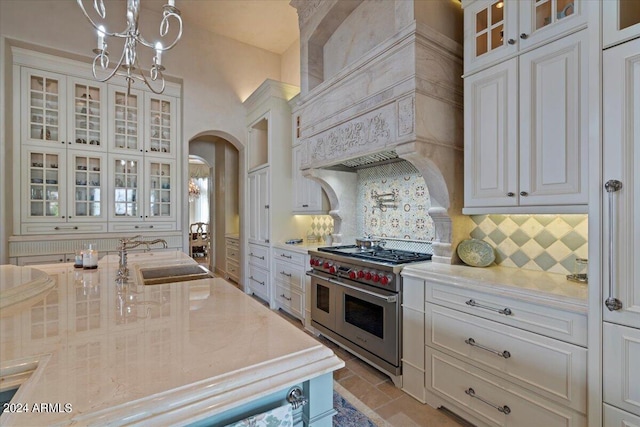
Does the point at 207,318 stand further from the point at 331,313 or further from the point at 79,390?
the point at 331,313

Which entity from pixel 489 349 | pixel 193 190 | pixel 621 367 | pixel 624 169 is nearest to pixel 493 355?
pixel 489 349

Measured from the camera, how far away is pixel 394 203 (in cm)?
310

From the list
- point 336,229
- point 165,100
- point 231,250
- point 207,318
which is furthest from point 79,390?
point 231,250

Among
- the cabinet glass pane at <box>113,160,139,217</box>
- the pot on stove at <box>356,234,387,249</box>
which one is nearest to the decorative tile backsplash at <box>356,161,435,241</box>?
the pot on stove at <box>356,234,387,249</box>

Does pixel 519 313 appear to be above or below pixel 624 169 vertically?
below

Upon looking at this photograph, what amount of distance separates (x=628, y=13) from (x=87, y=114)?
5107 millimetres

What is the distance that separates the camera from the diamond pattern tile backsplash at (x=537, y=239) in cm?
186

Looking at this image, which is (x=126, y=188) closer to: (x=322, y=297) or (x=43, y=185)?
(x=43, y=185)

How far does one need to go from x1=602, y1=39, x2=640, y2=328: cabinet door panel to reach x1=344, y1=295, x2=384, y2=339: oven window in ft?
4.57

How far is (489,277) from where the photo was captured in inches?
72.4

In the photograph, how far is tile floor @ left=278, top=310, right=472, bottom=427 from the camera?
1.91m

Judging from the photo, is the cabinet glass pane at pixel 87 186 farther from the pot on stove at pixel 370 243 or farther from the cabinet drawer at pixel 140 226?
the pot on stove at pixel 370 243

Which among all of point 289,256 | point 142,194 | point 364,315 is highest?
point 142,194

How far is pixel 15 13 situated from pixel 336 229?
4547 millimetres
